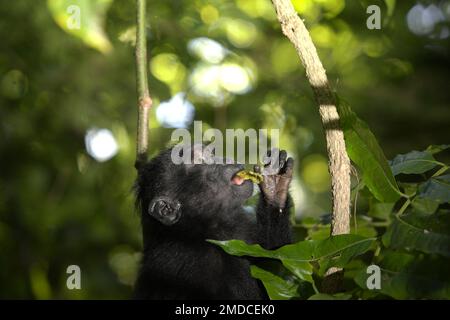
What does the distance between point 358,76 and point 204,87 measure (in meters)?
1.85

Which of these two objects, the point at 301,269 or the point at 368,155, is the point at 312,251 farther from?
the point at 368,155

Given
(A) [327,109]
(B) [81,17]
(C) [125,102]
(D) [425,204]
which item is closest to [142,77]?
(B) [81,17]

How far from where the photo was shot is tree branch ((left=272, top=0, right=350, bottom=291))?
251 centimetres

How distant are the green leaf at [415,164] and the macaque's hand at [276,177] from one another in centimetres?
134

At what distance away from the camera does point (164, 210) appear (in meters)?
4.57

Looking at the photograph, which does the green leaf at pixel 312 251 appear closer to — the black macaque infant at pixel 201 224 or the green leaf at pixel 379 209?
the green leaf at pixel 379 209

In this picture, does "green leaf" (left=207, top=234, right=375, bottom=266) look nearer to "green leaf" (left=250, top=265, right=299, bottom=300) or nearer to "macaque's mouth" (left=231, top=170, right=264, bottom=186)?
"green leaf" (left=250, top=265, right=299, bottom=300)

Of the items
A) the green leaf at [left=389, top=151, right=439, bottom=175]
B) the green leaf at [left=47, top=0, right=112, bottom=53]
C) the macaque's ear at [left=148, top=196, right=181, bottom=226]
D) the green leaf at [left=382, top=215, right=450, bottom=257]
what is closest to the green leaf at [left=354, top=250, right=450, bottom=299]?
the green leaf at [left=382, top=215, right=450, bottom=257]

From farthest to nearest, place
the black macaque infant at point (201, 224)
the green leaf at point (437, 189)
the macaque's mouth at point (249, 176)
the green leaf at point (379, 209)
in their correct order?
1. the black macaque infant at point (201, 224)
2. the macaque's mouth at point (249, 176)
3. the green leaf at point (379, 209)
4. the green leaf at point (437, 189)

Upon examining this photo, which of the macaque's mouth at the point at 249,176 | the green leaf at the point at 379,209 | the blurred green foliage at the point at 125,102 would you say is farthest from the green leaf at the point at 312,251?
the blurred green foliage at the point at 125,102

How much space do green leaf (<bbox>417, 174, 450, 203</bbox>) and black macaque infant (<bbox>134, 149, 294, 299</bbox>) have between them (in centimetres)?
164

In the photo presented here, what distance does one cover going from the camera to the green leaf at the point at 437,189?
238cm

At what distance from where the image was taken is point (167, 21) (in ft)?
21.4

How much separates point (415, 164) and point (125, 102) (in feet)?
17.6
